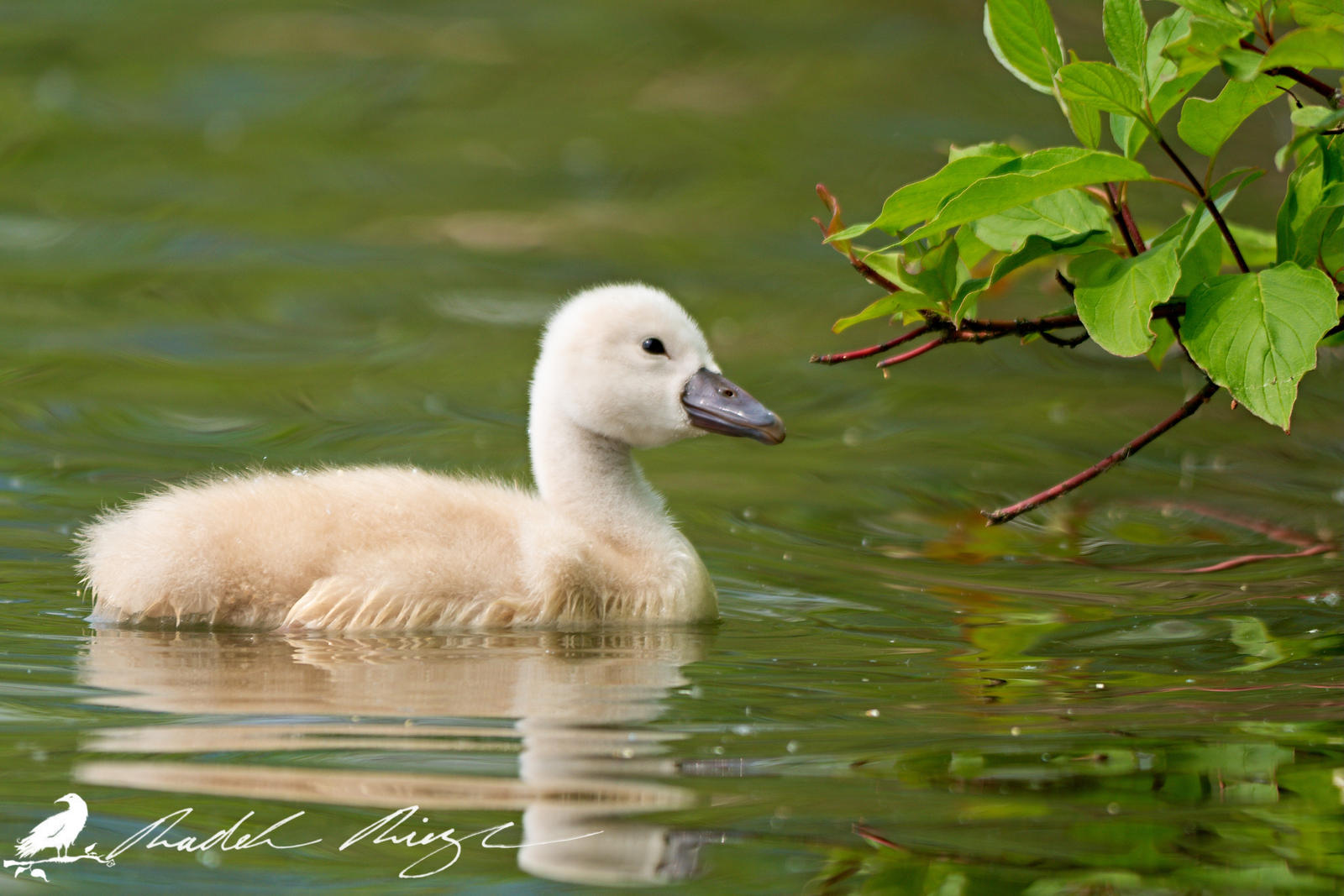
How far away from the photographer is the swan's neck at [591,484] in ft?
16.2

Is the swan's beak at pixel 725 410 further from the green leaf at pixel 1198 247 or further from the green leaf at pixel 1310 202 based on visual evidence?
the green leaf at pixel 1310 202

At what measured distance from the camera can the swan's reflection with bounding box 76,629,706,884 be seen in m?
3.03

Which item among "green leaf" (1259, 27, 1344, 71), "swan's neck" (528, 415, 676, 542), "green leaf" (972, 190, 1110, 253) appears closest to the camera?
"green leaf" (1259, 27, 1344, 71)

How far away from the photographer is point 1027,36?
3.39 m

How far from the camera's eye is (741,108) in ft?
37.1

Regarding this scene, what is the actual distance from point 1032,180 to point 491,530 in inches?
76.1

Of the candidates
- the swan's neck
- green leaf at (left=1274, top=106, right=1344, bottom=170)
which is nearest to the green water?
the swan's neck

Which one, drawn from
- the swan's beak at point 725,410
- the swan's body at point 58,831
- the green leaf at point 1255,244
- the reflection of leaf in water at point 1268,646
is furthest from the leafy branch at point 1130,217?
the swan's body at point 58,831

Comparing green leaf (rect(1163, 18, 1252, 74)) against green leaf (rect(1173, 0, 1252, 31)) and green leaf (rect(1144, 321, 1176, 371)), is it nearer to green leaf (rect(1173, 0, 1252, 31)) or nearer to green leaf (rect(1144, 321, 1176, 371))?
green leaf (rect(1173, 0, 1252, 31))

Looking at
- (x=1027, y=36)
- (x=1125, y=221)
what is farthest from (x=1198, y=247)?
(x=1027, y=36)

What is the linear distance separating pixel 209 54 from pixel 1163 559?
7564 millimetres

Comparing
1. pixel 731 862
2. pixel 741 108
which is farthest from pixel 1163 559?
pixel 741 108

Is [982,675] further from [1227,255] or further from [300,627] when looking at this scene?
[300,627]

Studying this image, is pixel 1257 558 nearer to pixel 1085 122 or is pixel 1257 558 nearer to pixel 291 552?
pixel 1085 122
